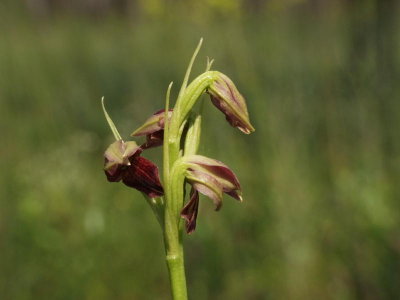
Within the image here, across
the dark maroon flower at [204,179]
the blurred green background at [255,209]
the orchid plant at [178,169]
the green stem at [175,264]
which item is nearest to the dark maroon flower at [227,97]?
the orchid plant at [178,169]

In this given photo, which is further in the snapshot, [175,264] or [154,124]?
[154,124]

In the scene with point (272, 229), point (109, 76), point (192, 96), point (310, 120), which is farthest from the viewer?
point (109, 76)

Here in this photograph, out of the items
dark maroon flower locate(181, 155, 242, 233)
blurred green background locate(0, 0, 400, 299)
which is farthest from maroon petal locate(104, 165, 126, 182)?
blurred green background locate(0, 0, 400, 299)

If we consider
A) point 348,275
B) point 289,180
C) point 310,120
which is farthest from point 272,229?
point 310,120

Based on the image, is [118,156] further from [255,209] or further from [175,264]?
[255,209]

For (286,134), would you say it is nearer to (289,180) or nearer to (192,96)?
(289,180)

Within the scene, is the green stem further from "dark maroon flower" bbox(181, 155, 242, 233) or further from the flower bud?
the flower bud

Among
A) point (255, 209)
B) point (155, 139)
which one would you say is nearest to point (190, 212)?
point (155, 139)
